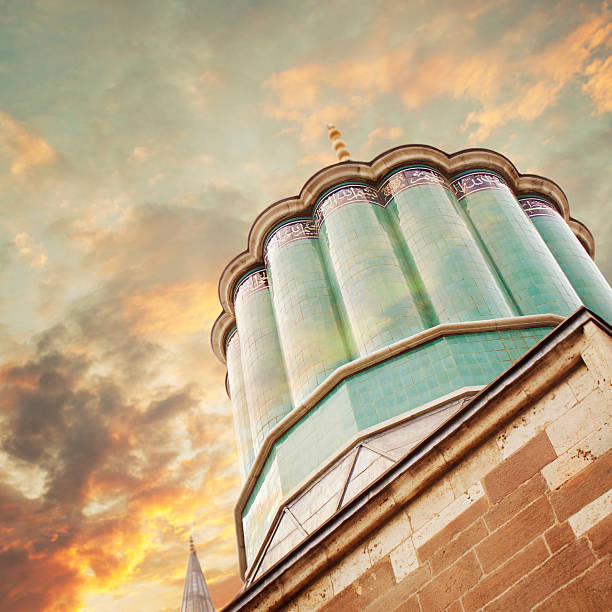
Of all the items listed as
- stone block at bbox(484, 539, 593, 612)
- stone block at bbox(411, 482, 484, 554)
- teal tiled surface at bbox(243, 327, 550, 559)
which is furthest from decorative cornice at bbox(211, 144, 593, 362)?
stone block at bbox(484, 539, 593, 612)

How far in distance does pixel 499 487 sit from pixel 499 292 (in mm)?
6601

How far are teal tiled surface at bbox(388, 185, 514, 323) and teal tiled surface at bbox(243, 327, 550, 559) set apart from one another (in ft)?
2.22

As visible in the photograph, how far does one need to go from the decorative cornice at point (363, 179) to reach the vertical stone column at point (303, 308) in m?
0.38

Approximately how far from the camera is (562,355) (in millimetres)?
4516

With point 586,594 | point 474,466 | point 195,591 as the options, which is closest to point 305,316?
point 474,466

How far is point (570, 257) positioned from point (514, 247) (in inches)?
75.8

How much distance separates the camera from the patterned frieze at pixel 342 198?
1306cm

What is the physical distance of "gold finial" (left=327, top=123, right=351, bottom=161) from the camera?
16.1m

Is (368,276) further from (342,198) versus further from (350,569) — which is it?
(350,569)

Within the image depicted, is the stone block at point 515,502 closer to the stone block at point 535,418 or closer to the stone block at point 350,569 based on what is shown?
the stone block at point 535,418

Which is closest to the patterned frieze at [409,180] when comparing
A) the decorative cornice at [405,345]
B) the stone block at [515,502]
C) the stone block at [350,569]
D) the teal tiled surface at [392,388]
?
the decorative cornice at [405,345]

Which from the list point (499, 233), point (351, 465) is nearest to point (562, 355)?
point (351, 465)

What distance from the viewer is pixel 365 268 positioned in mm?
11414

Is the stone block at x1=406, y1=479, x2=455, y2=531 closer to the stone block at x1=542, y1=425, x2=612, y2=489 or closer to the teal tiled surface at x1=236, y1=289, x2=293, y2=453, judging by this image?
the stone block at x1=542, y1=425, x2=612, y2=489
